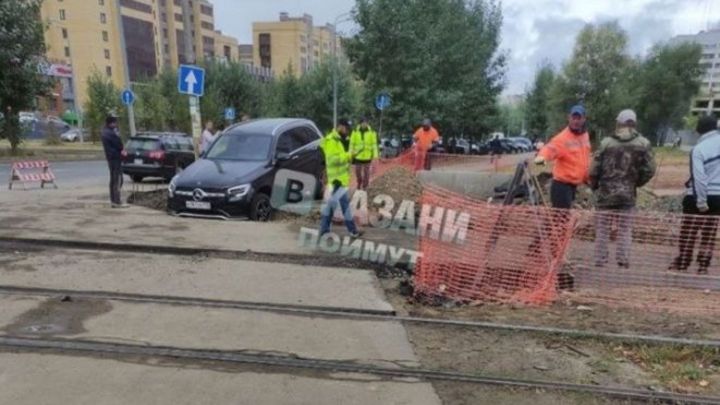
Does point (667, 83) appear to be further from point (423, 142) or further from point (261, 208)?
point (261, 208)

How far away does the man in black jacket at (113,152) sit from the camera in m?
9.56

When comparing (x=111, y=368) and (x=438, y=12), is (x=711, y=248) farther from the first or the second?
(x=438, y=12)

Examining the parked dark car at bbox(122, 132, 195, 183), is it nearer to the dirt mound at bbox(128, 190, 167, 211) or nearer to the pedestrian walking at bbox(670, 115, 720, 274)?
Answer: the dirt mound at bbox(128, 190, 167, 211)

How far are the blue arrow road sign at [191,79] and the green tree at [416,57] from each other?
1360cm

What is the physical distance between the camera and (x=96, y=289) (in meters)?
5.24

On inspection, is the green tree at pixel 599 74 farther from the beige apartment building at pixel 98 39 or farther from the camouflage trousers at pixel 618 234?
the beige apartment building at pixel 98 39

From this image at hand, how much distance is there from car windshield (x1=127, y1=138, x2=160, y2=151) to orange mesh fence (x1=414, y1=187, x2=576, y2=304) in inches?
488

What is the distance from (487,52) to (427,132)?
17.9m

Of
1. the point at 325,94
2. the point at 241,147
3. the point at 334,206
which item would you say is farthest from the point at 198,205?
the point at 325,94

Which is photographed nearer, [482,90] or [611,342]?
[611,342]

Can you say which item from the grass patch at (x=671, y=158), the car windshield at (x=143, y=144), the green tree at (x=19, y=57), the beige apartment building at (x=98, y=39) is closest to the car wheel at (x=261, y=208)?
the car windshield at (x=143, y=144)

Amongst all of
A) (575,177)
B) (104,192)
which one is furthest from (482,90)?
(575,177)

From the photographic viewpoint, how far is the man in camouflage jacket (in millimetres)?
5992

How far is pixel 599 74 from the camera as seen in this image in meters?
41.1
